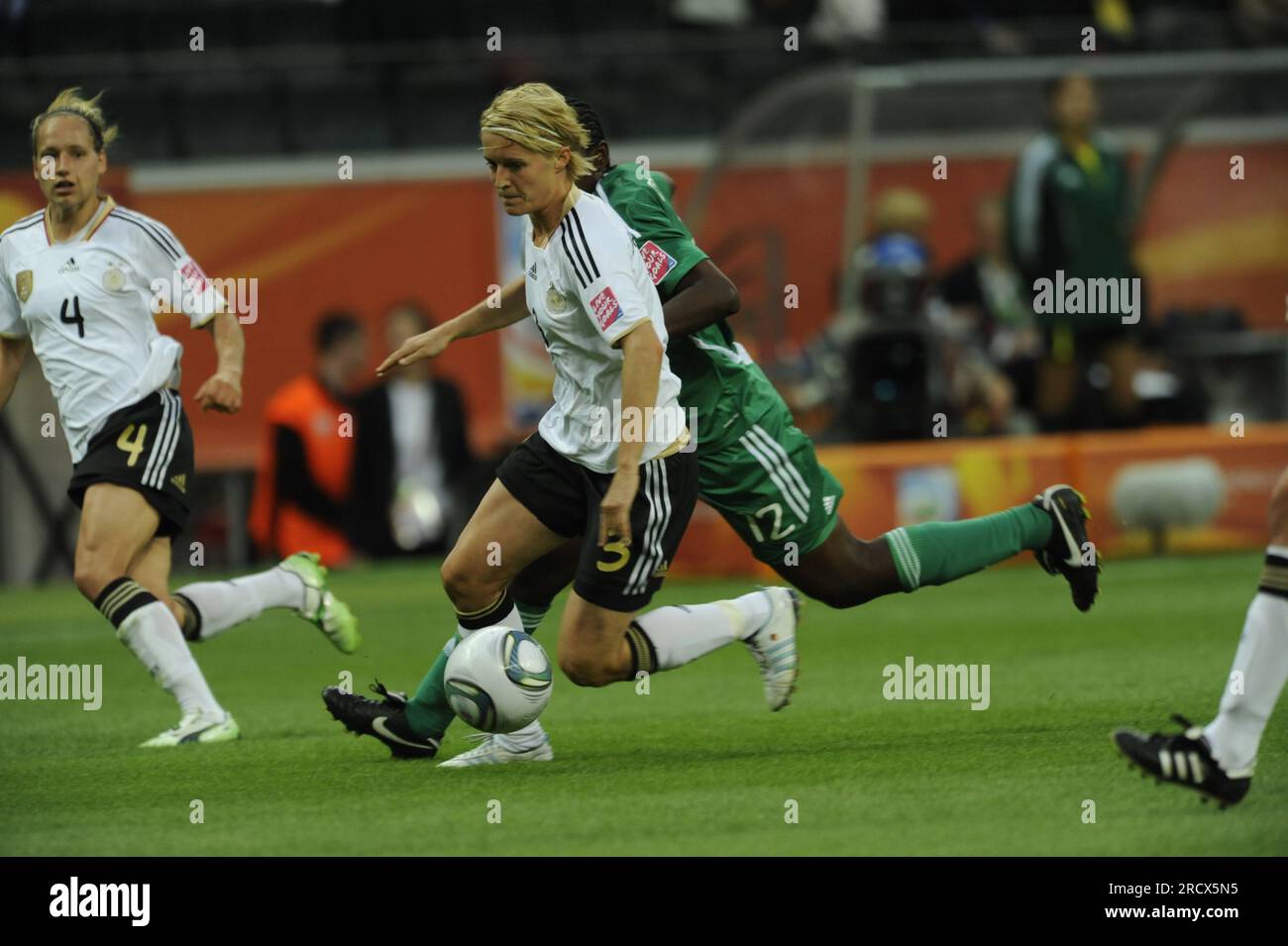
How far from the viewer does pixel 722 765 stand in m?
6.61

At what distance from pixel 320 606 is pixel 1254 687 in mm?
4071

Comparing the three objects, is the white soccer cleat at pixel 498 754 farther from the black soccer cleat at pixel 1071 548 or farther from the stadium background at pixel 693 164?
the stadium background at pixel 693 164

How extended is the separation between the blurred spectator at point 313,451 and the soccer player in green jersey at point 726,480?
7738mm

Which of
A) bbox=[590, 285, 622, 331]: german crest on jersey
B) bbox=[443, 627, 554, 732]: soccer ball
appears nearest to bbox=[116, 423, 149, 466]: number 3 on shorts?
bbox=[443, 627, 554, 732]: soccer ball

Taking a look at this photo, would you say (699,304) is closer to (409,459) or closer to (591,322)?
(591,322)

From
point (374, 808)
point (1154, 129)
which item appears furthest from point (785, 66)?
point (374, 808)

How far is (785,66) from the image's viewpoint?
18.4m

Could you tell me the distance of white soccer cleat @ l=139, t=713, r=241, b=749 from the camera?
733 cm

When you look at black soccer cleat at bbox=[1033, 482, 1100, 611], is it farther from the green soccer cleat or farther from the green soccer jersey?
the green soccer cleat

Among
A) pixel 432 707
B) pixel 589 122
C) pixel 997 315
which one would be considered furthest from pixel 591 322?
pixel 997 315

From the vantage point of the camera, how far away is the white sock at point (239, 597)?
7.95m

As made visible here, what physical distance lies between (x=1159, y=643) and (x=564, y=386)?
12.6 ft

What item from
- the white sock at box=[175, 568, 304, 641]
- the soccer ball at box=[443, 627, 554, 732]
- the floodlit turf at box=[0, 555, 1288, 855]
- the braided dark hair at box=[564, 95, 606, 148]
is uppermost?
the braided dark hair at box=[564, 95, 606, 148]

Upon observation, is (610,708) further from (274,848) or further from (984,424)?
(984,424)
